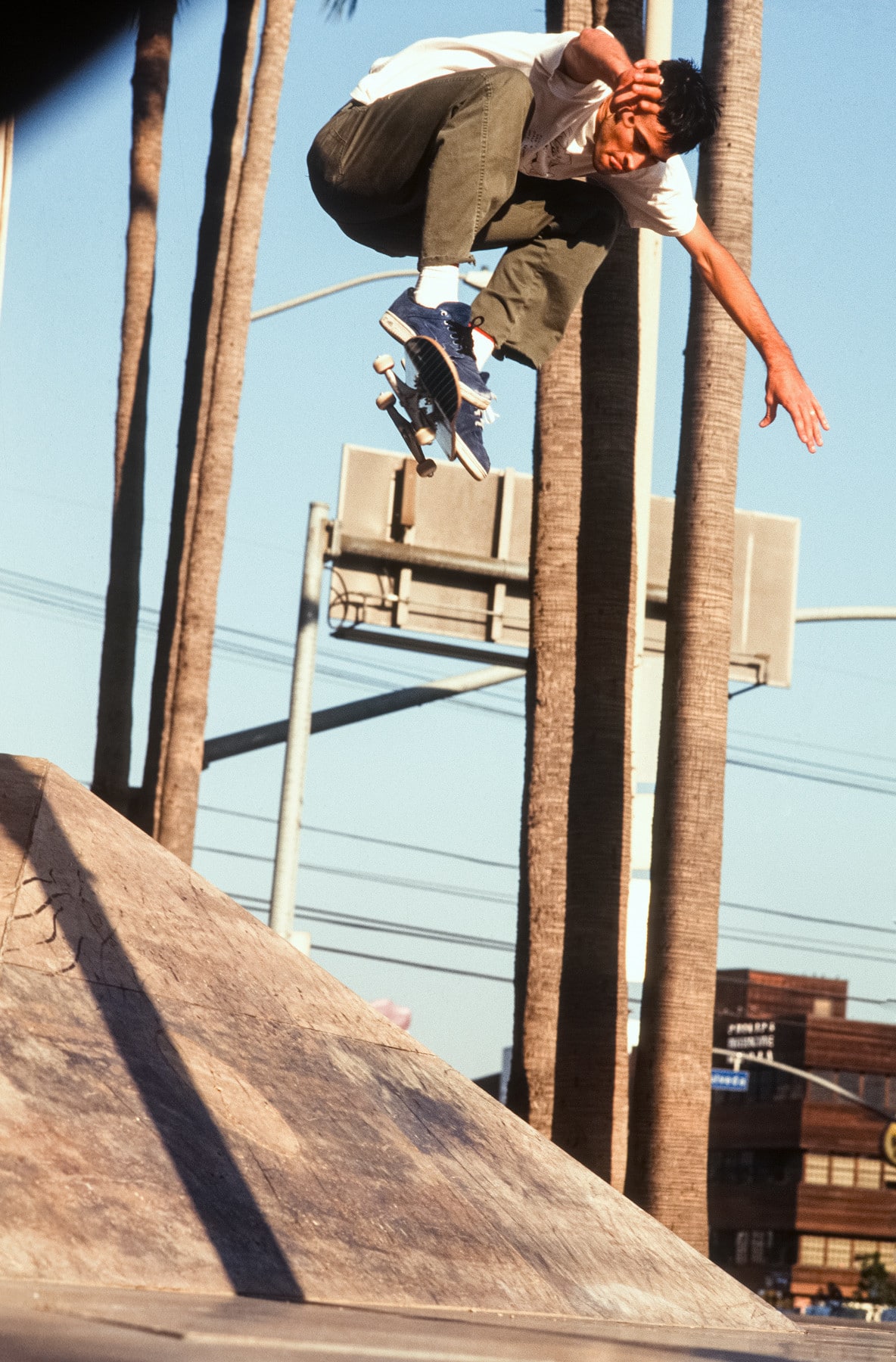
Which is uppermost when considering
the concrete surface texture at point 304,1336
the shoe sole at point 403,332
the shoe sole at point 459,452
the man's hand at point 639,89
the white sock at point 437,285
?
the man's hand at point 639,89

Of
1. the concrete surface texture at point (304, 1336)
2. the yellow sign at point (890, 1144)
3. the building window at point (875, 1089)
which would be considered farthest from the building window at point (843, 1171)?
the concrete surface texture at point (304, 1336)

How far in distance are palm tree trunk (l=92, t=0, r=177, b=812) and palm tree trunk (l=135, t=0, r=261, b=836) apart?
0.33 metres

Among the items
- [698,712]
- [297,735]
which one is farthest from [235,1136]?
[297,735]

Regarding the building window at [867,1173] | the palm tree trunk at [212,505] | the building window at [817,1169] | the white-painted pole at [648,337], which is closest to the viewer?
the white-painted pole at [648,337]

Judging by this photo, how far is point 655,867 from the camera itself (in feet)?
29.0

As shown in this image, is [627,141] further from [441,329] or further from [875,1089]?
[875,1089]

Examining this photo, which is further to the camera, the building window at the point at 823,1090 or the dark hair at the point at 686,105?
the building window at the point at 823,1090

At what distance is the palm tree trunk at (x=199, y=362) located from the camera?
16.5 meters

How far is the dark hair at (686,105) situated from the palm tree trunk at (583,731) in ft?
10.6

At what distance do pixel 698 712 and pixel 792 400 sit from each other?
8.82 ft

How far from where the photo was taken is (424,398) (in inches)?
239

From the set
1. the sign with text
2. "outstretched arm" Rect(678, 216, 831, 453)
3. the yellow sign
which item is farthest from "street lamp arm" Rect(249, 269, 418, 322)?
the sign with text

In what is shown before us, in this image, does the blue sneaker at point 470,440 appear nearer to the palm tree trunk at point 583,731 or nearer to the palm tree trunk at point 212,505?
the palm tree trunk at point 583,731

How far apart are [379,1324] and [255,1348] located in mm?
829
